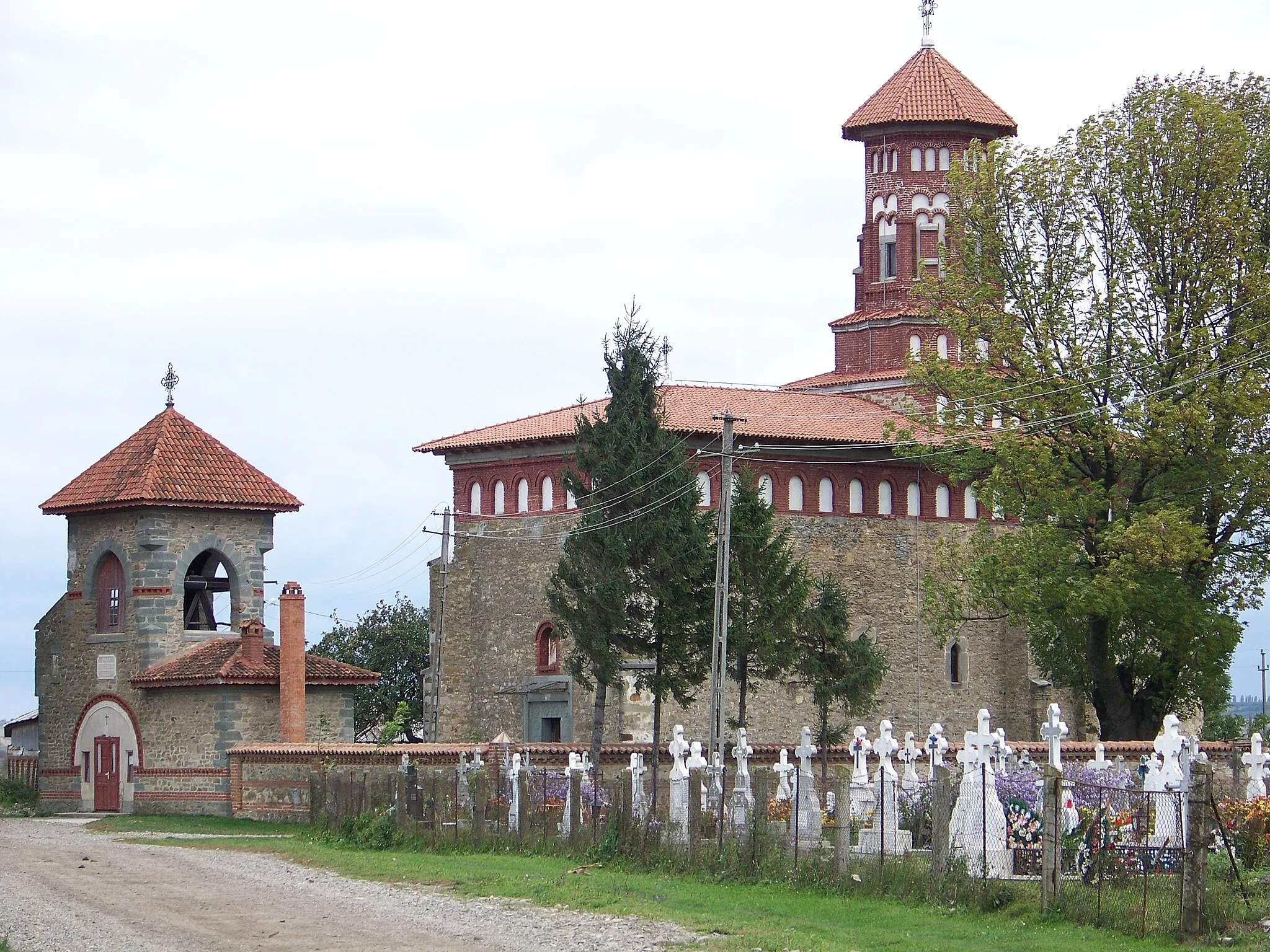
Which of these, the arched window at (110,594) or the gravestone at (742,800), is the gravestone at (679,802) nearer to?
the gravestone at (742,800)

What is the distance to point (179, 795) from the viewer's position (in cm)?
3684

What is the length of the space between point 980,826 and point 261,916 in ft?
24.3

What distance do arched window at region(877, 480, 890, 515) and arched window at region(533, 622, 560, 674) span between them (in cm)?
836

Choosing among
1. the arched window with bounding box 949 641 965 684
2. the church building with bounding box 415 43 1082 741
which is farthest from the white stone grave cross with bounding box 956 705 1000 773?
the arched window with bounding box 949 641 965 684

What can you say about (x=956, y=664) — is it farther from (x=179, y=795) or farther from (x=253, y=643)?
(x=179, y=795)

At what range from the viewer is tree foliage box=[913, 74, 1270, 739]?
35062 mm

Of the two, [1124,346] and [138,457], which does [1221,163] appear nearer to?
[1124,346]

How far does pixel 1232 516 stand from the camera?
36719 millimetres

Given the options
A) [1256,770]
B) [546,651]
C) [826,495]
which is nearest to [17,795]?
[546,651]

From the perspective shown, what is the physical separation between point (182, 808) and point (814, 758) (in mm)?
12036

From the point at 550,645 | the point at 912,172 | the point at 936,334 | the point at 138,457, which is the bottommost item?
the point at 550,645

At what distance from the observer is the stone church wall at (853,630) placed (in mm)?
45156

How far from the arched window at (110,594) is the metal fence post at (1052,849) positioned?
84.4 feet

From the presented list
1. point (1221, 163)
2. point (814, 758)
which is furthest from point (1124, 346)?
point (814, 758)
